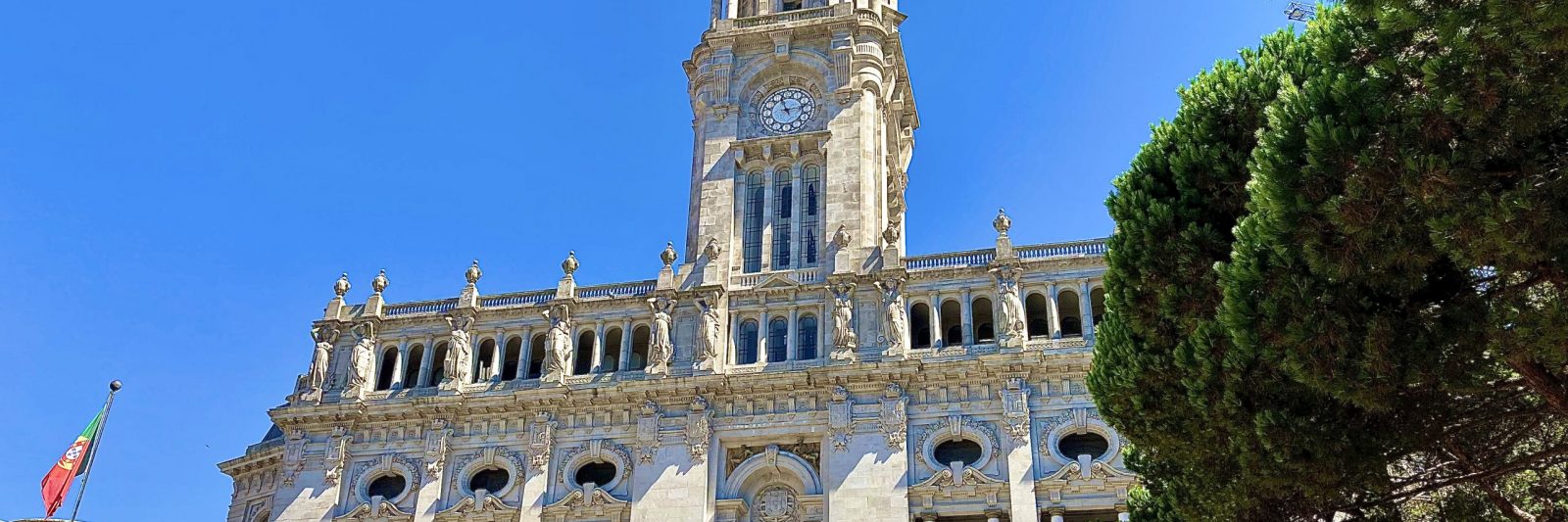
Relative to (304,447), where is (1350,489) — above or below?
below

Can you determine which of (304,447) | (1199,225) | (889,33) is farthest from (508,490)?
(1199,225)

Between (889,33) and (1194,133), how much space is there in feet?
107

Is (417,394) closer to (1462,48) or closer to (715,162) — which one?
(715,162)

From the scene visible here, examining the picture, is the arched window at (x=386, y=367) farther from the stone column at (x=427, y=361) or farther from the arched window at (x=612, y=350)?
the arched window at (x=612, y=350)

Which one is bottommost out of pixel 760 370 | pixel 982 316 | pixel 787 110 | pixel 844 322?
pixel 760 370

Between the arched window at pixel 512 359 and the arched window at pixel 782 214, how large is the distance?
32.2 ft

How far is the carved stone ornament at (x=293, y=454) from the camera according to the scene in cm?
4322

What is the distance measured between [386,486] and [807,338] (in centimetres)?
1575

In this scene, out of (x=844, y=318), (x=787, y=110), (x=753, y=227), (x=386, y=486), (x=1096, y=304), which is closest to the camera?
(x=1096, y=304)

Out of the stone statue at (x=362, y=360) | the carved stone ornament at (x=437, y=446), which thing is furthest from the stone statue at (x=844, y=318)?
the stone statue at (x=362, y=360)

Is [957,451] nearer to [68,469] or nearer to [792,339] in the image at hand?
[792,339]

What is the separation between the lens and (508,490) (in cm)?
4144

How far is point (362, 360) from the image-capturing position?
4462cm

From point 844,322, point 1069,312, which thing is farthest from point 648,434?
point 1069,312
